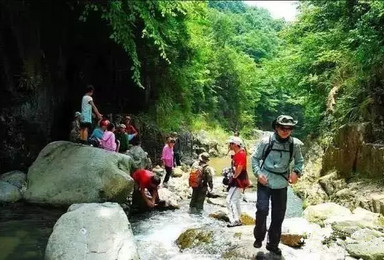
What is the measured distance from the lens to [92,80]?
59.4 feet

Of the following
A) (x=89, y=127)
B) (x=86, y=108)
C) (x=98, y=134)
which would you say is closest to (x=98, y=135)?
(x=98, y=134)

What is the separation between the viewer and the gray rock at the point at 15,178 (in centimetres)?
998

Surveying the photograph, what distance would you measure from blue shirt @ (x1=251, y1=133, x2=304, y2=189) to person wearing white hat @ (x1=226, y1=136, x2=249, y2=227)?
1.65 m

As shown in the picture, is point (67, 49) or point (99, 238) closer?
point (99, 238)

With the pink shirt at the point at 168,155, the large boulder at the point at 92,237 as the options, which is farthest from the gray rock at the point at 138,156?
the large boulder at the point at 92,237

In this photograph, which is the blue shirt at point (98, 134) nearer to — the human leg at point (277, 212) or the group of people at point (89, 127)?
the group of people at point (89, 127)

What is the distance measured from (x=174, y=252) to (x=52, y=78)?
30.0 ft

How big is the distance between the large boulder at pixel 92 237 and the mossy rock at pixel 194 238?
5.37 ft

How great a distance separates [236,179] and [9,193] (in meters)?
5.14

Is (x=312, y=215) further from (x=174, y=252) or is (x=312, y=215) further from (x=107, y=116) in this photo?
(x=107, y=116)

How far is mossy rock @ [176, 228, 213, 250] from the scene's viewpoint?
7.14 meters

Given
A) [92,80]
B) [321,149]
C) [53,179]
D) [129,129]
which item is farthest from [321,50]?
[53,179]

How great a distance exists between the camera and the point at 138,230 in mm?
8734

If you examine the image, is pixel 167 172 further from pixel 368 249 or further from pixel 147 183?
pixel 368 249
